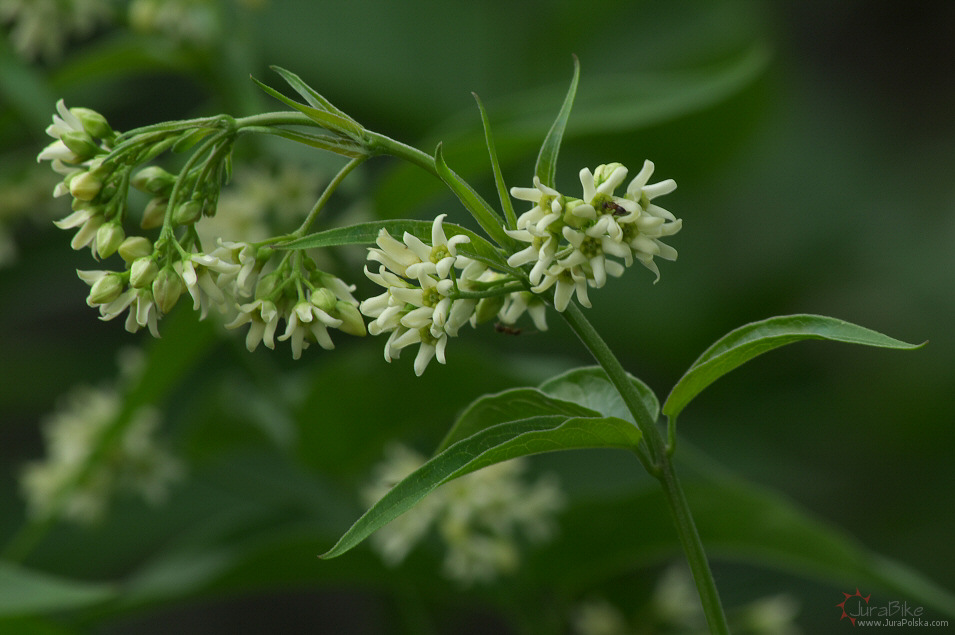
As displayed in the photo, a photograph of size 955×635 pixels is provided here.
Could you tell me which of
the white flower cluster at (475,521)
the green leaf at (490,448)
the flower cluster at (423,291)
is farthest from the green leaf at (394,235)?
the white flower cluster at (475,521)

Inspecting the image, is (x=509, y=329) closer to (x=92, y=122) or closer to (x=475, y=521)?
(x=92, y=122)

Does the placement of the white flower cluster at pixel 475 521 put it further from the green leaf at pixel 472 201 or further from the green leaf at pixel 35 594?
the green leaf at pixel 472 201

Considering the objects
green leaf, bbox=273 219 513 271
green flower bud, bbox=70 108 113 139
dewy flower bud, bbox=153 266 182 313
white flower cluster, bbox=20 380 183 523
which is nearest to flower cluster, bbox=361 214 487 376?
green leaf, bbox=273 219 513 271

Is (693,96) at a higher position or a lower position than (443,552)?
higher

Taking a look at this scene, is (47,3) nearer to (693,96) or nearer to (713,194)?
(693,96)

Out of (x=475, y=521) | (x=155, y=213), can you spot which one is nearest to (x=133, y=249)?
(x=155, y=213)

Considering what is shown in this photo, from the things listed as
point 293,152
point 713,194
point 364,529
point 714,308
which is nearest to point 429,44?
point 713,194
